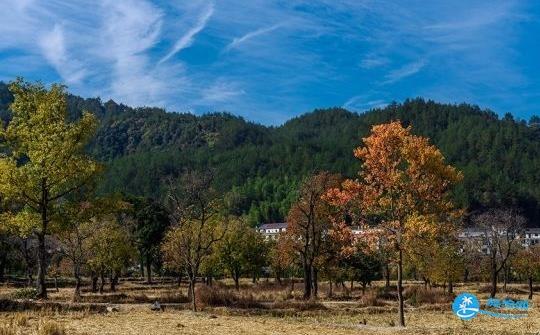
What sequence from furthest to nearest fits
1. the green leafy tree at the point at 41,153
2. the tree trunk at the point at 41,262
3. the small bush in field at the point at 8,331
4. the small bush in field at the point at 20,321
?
the tree trunk at the point at 41,262 < the green leafy tree at the point at 41,153 < the small bush in field at the point at 20,321 < the small bush in field at the point at 8,331

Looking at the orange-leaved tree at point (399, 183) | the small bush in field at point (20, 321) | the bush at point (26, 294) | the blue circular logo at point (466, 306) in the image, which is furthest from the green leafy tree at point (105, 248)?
the blue circular logo at point (466, 306)

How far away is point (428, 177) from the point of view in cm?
2608

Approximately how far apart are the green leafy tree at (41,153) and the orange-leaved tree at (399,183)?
17.1m

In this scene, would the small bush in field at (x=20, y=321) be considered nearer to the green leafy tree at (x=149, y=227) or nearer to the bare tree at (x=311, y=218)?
the bare tree at (x=311, y=218)

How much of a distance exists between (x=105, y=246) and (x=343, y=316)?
3677 centimetres

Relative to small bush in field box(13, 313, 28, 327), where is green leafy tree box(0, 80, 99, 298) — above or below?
above

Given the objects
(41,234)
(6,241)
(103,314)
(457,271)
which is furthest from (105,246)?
(457,271)

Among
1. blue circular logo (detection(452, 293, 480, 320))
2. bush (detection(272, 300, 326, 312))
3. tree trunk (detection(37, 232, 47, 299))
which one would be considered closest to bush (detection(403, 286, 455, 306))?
bush (detection(272, 300, 326, 312))

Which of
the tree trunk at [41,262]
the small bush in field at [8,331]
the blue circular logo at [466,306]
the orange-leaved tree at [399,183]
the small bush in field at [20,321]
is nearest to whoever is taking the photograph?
the small bush in field at [8,331]

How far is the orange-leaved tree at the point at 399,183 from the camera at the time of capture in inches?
1022

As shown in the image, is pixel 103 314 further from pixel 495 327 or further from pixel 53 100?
pixel 495 327

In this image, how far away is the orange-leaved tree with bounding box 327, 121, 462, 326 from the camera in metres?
26.0

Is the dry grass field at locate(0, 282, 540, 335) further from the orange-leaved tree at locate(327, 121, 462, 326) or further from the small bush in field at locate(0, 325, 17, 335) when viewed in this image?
the orange-leaved tree at locate(327, 121, 462, 326)

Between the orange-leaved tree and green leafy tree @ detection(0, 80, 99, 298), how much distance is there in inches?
672
